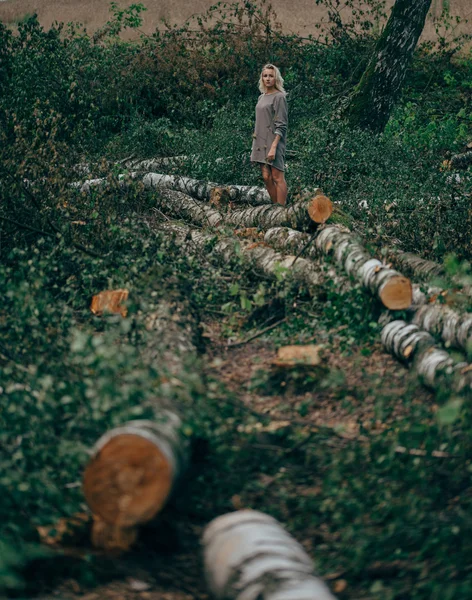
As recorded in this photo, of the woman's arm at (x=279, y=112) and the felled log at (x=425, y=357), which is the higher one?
the woman's arm at (x=279, y=112)

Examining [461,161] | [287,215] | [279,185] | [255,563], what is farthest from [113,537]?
[461,161]

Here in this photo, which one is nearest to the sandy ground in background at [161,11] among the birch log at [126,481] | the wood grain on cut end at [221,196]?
the wood grain on cut end at [221,196]

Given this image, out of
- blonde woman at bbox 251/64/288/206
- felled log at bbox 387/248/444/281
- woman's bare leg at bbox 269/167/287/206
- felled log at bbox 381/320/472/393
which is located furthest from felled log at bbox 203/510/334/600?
woman's bare leg at bbox 269/167/287/206

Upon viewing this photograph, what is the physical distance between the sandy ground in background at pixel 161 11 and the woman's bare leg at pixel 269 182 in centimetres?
1288

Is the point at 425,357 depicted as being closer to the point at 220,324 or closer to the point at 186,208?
the point at 220,324

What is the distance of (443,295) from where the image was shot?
16.7 ft

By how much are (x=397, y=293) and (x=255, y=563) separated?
3022mm

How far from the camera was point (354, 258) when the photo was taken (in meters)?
5.75

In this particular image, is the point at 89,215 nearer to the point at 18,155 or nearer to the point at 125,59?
the point at 18,155

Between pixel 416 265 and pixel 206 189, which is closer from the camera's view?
pixel 416 265


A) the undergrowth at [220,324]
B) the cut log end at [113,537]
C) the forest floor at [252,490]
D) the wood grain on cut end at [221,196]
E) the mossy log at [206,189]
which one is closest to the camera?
the forest floor at [252,490]

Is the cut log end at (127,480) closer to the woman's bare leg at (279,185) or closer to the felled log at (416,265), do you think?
the felled log at (416,265)

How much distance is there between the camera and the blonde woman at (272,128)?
27.2 ft

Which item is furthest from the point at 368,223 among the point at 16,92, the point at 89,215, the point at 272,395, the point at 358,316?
the point at 16,92
